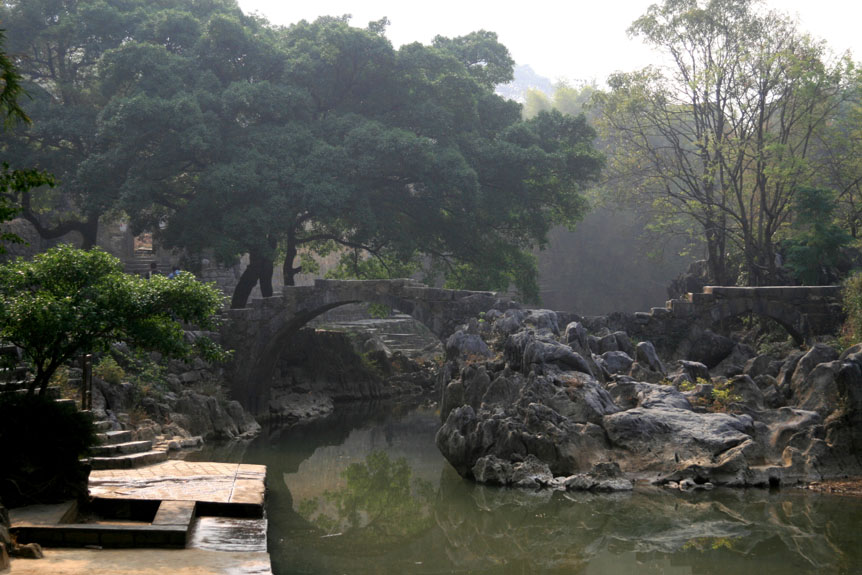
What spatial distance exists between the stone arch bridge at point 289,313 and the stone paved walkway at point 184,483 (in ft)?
30.2

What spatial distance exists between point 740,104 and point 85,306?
2304cm

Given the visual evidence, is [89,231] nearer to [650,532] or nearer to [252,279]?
[252,279]

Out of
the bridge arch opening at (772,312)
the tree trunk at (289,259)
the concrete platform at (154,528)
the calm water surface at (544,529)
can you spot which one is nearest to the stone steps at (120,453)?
the concrete platform at (154,528)

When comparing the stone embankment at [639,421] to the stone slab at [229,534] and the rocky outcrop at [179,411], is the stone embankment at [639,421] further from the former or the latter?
the stone slab at [229,534]

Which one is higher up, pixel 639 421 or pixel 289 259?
pixel 289 259

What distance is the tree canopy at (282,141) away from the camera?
2230cm

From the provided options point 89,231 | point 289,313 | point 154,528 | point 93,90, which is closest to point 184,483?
point 154,528

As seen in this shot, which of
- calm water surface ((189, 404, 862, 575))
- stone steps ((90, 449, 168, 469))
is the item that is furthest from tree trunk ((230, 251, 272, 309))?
stone steps ((90, 449, 168, 469))

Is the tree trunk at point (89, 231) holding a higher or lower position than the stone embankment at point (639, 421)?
higher

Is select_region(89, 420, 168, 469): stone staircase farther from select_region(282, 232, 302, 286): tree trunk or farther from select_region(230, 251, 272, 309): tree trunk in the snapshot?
select_region(282, 232, 302, 286): tree trunk

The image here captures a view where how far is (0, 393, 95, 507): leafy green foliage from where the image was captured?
339 inches

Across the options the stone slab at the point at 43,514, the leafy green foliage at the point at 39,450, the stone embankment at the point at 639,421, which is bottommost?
the stone embankment at the point at 639,421

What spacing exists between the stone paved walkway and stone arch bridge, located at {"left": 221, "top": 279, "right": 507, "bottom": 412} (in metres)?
9.21

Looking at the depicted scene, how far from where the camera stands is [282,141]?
899 inches
